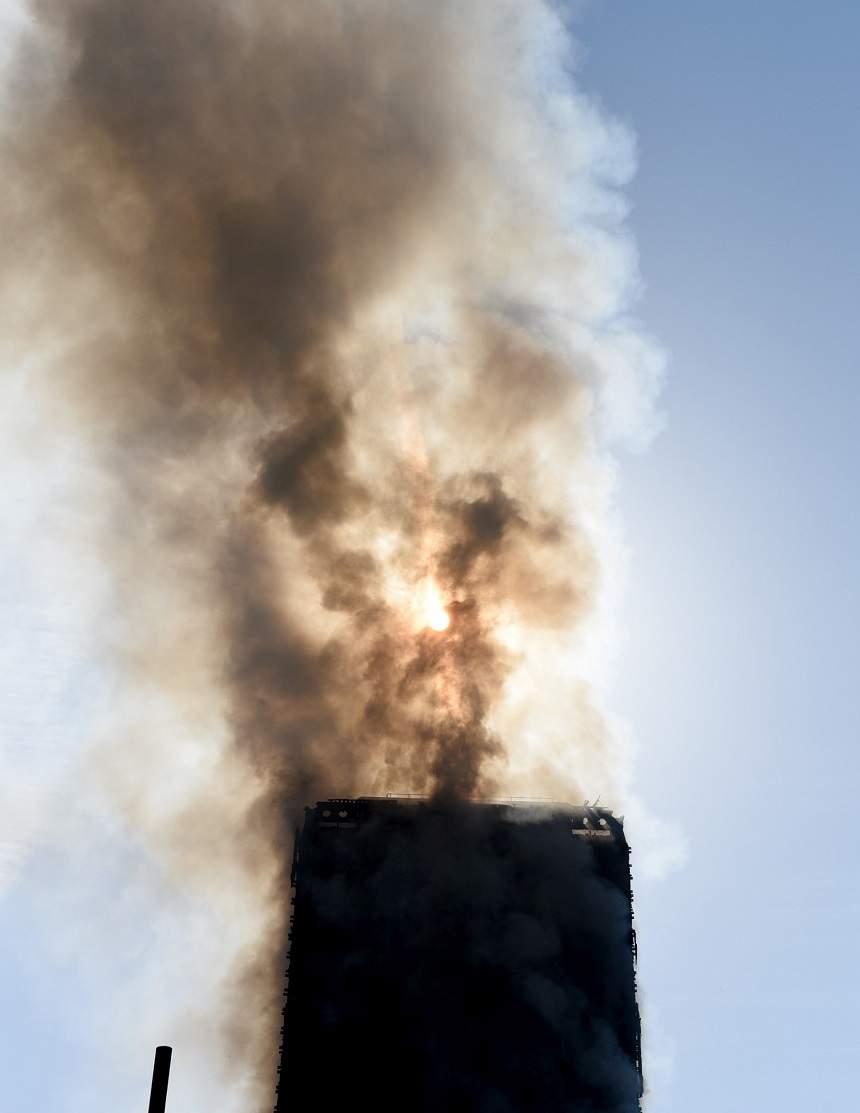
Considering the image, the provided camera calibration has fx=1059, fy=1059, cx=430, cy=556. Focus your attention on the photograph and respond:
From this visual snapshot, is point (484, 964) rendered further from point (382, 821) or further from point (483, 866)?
point (382, 821)

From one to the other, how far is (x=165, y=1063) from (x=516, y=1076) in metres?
13.0

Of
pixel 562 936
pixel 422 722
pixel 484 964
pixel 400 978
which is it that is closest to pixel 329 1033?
pixel 400 978

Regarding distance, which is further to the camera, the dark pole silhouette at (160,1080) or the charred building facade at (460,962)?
the charred building facade at (460,962)

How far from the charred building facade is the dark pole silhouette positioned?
741 cm

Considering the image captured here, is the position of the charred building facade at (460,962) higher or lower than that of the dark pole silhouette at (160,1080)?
higher

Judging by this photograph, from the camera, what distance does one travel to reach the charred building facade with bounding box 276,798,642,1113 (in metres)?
38.3

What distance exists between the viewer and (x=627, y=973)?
40562 mm

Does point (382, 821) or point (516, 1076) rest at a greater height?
point (382, 821)

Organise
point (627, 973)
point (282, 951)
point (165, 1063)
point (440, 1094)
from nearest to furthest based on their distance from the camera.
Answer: point (165, 1063)
point (440, 1094)
point (627, 973)
point (282, 951)

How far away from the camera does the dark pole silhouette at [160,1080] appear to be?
3198cm

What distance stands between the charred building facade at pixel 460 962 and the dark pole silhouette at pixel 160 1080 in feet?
24.3

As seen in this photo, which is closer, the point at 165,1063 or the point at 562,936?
the point at 165,1063

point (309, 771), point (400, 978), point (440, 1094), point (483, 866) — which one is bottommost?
point (440, 1094)

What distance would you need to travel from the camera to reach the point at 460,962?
39.7m
